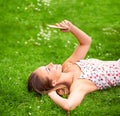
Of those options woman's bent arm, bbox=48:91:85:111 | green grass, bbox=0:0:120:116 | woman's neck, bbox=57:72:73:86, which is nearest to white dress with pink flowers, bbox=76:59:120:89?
woman's neck, bbox=57:72:73:86

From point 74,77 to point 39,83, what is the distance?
0.69 meters

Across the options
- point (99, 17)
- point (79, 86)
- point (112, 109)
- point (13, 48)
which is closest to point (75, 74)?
point (79, 86)

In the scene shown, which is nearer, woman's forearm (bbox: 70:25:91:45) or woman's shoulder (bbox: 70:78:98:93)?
woman's shoulder (bbox: 70:78:98:93)

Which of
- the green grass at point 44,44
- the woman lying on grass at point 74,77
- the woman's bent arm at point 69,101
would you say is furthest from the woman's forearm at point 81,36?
the woman's bent arm at point 69,101

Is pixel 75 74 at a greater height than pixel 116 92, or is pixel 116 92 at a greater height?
pixel 75 74

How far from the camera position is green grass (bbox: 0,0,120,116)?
7.82m

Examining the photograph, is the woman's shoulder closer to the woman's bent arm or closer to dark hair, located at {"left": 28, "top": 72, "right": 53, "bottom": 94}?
the woman's bent arm

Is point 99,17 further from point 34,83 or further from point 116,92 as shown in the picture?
point 34,83

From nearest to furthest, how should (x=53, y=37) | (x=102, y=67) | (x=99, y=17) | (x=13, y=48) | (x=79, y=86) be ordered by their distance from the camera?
1. (x=79, y=86)
2. (x=102, y=67)
3. (x=13, y=48)
4. (x=53, y=37)
5. (x=99, y=17)

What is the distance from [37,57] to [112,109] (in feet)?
9.47

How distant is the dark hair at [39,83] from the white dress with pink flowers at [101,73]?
677 mm

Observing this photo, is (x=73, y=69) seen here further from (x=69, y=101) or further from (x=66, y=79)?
(x=69, y=101)

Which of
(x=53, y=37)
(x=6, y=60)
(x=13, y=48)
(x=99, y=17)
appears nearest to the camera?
(x=6, y=60)

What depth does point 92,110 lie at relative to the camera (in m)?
7.70
